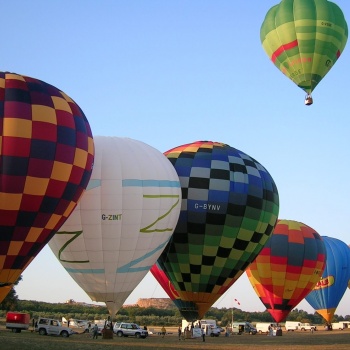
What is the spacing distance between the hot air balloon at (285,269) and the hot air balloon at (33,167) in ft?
51.7

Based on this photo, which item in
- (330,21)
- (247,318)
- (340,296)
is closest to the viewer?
(330,21)

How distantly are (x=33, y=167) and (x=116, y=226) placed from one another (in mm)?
4278

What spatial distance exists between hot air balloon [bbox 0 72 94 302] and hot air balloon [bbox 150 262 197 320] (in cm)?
822

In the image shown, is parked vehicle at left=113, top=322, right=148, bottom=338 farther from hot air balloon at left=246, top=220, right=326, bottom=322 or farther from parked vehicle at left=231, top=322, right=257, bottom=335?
parked vehicle at left=231, top=322, right=257, bottom=335

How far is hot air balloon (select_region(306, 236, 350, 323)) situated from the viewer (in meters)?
38.7

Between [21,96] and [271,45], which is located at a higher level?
[271,45]

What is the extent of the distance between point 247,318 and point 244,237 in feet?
198

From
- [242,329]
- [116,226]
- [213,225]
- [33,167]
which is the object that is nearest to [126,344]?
[116,226]

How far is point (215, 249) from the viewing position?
74.8ft

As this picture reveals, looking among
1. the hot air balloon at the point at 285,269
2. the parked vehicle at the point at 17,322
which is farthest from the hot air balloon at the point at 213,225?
the parked vehicle at the point at 17,322

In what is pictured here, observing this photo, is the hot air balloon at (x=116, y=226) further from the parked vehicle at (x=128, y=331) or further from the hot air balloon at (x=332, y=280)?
the hot air balloon at (x=332, y=280)

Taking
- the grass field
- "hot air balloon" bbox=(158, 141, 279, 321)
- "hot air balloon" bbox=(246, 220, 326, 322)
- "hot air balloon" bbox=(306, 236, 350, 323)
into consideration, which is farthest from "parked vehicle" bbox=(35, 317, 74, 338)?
"hot air balloon" bbox=(306, 236, 350, 323)

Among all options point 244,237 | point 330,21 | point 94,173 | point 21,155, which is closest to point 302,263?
point 244,237

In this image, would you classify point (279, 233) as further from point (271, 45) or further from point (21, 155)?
point (21, 155)
